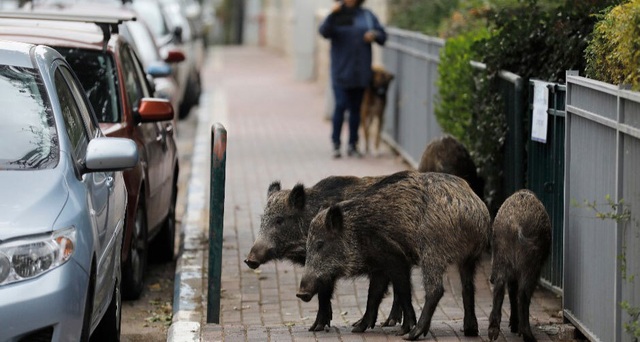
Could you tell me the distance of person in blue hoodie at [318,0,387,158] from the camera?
17.0m

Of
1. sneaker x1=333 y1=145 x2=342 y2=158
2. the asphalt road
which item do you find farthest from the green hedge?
sneaker x1=333 y1=145 x2=342 y2=158

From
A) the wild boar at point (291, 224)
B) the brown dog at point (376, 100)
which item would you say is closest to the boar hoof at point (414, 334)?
the wild boar at point (291, 224)

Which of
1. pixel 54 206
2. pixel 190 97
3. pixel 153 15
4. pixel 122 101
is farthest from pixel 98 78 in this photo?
pixel 190 97

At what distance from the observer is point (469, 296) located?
25.8ft

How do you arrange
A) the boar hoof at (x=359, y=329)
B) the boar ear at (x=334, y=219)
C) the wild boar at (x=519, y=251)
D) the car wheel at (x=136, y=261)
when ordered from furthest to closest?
the car wheel at (x=136, y=261) → the boar hoof at (x=359, y=329) → the boar ear at (x=334, y=219) → the wild boar at (x=519, y=251)

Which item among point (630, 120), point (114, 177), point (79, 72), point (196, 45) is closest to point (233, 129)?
point (196, 45)

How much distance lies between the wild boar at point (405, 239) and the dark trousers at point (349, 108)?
9.42m

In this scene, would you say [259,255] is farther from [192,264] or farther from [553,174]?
[192,264]

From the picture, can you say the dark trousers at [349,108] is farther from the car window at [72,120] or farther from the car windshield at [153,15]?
the car window at [72,120]

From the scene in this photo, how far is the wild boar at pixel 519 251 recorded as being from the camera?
759cm

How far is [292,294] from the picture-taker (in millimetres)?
9883

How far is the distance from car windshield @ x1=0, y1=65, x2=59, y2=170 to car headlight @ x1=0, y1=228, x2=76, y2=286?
0.69 meters

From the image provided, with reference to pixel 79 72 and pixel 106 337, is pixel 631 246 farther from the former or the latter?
pixel 79 72

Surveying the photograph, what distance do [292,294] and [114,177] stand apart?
2.43m
